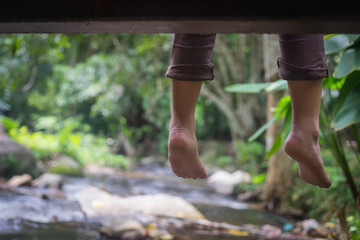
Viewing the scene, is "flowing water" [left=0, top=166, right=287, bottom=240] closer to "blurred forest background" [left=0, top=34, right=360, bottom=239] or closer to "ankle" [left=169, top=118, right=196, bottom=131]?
"blurred forest background" [left=0, top=34, right=360, bottom=239]

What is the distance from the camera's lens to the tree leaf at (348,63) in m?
1.77

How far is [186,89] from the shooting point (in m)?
1.15

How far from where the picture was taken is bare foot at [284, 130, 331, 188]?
113cm

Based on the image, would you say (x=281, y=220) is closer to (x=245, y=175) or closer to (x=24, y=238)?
(x=24, y=238)

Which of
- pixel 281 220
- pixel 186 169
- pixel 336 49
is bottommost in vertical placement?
pixel 281 220

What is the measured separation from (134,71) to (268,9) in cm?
887

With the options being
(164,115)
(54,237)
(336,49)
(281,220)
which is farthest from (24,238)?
(164,115)

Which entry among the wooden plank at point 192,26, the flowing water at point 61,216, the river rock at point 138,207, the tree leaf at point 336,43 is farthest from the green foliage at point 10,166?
the wooden plank at point 192,26

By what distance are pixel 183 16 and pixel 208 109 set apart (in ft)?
41.8

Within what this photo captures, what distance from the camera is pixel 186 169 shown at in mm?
1218

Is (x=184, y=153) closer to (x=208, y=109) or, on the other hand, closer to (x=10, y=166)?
(x=10, y=166)

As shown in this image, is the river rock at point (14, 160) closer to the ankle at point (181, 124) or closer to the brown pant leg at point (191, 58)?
the ankle at point (181, 124)

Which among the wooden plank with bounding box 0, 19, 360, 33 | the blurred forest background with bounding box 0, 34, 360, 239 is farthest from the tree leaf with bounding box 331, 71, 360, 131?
the wooden plank with bounding box 0, 19, 360, 33

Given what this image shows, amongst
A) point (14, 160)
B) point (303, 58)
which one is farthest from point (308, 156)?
point (14, 160)
